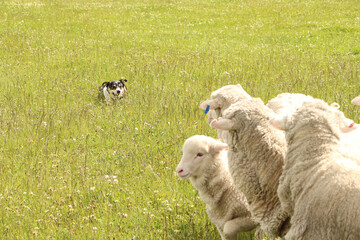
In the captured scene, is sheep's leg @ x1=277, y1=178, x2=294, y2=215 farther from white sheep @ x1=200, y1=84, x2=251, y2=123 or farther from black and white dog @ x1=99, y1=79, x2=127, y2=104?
black and white dog @ x1=99, y1=79, x2=127, y2=104

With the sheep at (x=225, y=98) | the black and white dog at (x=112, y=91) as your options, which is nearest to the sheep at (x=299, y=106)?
the sheep at (x=225, y=98)

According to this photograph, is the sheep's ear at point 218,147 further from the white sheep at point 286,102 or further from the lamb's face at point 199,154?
the white sheep at point 286,102

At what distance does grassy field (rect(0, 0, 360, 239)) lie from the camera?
5617mm

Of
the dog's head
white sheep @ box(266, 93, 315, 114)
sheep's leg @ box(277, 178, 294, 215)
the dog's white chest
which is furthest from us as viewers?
the dog's head

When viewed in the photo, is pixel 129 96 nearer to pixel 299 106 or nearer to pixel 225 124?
pixel 299 106

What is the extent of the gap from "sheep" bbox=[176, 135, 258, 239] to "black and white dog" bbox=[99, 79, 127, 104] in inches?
192

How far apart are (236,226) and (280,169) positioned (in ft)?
2.68

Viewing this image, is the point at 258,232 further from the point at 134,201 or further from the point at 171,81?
the point at 171,81

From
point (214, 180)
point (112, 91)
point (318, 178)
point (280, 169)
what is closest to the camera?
point (318, 178)

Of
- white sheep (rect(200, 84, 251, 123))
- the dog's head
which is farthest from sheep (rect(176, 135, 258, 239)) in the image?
the dog's head

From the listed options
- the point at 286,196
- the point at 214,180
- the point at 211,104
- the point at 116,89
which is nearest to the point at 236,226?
the point at 214,180

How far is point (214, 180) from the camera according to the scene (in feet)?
16.6

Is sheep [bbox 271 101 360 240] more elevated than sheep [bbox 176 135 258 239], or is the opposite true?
sheep [bbox 271 101 360 240]

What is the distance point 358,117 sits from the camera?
7.24m
